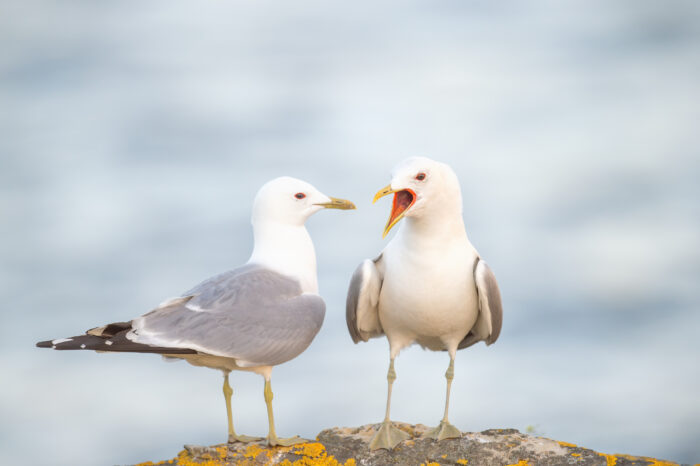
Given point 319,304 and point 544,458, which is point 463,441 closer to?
point 544,458

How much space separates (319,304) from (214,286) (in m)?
1.05

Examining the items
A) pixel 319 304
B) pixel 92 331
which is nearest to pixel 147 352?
pixel 92 331

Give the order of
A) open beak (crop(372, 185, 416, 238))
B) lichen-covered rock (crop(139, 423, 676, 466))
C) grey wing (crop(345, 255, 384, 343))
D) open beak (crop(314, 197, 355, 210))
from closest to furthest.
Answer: lichen-covered rock (crop(139, 423, 676, 466)) < open beak (crop(372, 185, 416, 238)) < open beak (crop(314, 197, 355, 210)) < grey wing (crop(345, 255, 384, 343))

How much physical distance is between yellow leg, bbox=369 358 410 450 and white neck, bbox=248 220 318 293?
1.19 meters

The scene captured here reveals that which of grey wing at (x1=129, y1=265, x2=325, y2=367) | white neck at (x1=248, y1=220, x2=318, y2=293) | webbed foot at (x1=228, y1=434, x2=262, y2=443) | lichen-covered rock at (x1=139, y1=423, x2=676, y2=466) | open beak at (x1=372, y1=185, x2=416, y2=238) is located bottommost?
lichen-covered rock at (x1=139, y1=423, x2=676, y2=466)

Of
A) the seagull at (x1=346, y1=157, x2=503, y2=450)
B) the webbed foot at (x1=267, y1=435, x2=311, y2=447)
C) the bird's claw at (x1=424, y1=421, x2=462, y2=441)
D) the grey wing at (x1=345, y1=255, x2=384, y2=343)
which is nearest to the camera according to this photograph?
the webbed foot at (x1=267, y1=435, x2=311, y2=447)

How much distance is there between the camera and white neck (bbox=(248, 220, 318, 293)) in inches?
382

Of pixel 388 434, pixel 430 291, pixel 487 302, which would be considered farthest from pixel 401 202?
pixel 388 434

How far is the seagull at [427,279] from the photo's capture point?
31.6 ft

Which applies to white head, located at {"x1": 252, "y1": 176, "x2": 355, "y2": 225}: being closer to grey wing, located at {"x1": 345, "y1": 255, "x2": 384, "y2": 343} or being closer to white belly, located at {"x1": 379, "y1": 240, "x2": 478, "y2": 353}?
grey wing, located at {"x1": 345, "y1": 255, "x2": 384, "y2": 343}

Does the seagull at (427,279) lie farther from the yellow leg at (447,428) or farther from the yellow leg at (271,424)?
the yellow leg at (271,424)

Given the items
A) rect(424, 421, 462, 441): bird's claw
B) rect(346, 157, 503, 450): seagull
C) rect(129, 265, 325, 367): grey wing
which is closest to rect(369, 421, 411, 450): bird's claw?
rect(346, 157, 503, 450): seagull

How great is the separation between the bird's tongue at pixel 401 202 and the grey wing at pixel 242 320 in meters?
1.19

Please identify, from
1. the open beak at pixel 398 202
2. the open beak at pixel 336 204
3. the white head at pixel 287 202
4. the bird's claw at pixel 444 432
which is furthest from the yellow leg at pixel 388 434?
the white head at pixel 287 202
